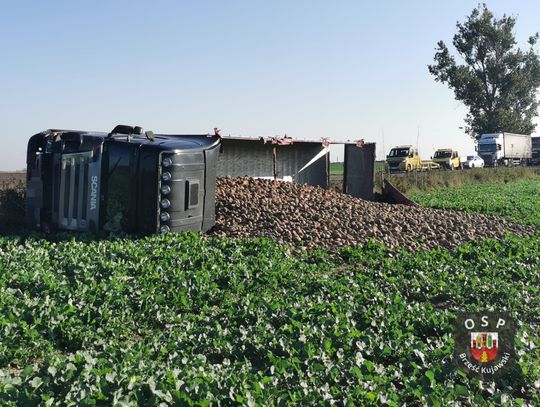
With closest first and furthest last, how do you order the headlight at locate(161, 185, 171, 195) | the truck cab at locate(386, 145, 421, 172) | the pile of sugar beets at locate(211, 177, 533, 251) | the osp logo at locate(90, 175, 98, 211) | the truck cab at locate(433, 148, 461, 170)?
the headlight at locate(161, 185, 171, 195) < the osp logo at locate(90, 175, 98, 211) < the pile of sugar beets at locate(211, 177, 533, 251) < the truck cab at locate(386, 145, 421, 172) < the truck cab at locate(433, 148, 461, 170)

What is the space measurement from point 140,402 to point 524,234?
39.5ft

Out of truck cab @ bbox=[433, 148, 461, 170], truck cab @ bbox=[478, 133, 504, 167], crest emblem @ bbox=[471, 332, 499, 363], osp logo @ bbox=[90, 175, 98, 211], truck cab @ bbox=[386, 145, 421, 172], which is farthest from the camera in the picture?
truck cab @ bbox=[478, 133, 504, 167]

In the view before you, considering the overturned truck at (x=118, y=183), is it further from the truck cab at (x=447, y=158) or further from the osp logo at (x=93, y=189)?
the truck cab at (x=447, y=158)

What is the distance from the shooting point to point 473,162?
168 ft

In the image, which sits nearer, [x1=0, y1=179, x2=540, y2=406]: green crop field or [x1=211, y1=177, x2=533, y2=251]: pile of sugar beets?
[x1=0, y1=179, x2=540, y2=406]: green crop field

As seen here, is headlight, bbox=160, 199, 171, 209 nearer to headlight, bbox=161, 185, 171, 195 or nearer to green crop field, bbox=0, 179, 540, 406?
headlight, bbox=161, 185, 171, 195

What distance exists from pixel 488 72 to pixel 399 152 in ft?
80.5

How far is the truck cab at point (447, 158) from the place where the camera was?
4581 cm

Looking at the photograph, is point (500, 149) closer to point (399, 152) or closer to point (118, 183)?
point (399, 152)

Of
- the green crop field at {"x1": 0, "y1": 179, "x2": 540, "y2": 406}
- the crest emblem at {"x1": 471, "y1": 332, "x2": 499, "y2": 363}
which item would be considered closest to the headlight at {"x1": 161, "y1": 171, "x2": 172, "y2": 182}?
the green crop field at {"x1": 0, "y1": 179, "x2": 540, "y2": 406}

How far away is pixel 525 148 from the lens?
59.1 meters

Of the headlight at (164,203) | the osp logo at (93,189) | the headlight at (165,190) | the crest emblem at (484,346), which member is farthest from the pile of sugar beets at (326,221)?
the crest emblem at (484,346)

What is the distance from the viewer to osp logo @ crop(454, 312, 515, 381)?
4.41 m

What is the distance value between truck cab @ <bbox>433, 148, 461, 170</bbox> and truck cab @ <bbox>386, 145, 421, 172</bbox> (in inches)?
236
